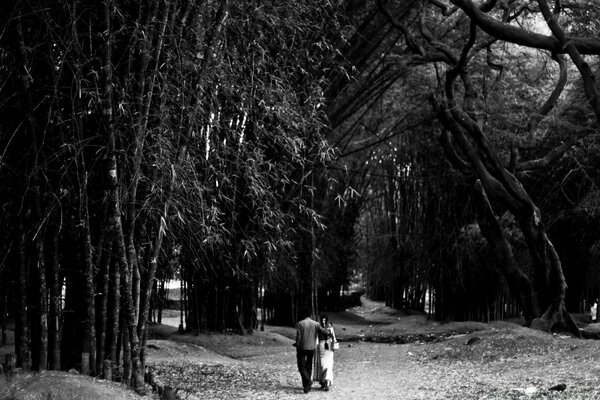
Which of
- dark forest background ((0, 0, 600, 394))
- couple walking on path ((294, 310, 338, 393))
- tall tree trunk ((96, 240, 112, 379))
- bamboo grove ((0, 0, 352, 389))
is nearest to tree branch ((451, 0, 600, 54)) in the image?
dark forest background ((0, 0, 600, 394))

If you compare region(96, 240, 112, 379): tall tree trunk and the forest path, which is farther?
the forest path

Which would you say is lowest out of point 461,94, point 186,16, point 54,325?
point 54,325

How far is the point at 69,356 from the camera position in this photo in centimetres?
592

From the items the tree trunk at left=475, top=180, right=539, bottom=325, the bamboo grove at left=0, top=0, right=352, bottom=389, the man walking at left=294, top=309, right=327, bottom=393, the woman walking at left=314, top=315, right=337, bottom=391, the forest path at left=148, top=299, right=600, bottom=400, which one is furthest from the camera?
the tree trunk at left=475, top=180, right=539, bottom=325

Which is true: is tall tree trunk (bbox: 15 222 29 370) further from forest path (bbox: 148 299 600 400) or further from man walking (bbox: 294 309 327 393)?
man walking (bbox: 294 309 327 393)

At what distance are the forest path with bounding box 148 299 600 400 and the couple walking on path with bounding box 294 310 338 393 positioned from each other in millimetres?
138

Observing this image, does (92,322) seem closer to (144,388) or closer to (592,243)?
(144,388)

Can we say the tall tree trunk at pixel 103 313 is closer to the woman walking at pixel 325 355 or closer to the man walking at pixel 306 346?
the man walking at pixel 306 346

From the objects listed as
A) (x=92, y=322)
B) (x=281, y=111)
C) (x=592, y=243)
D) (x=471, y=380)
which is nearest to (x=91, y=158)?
(x=92, y=322)

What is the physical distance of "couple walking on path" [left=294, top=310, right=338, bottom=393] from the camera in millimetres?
7094

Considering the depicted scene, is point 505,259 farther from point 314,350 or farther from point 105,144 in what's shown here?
point 105,144

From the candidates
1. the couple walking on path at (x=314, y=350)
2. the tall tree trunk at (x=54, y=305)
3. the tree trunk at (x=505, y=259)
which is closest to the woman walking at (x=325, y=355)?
the couple walking on path at (x=314, y=350)

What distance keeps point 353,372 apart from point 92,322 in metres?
4.46

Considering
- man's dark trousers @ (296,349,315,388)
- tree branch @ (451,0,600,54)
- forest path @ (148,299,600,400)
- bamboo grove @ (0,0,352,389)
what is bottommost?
forest path @ (148,299,600,400)
